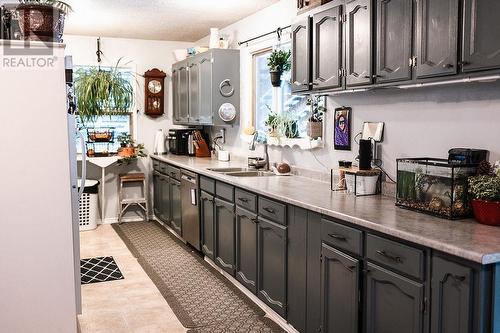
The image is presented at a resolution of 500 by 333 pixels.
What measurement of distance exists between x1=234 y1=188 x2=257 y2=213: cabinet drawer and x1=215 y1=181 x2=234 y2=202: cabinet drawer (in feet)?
0.32

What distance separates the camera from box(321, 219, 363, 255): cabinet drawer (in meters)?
2.46

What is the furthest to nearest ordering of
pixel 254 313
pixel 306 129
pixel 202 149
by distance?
pixel 202 149
pixel 306 129
pixel 254 313

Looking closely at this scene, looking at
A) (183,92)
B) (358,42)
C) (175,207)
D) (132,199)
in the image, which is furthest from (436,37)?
(132,199)

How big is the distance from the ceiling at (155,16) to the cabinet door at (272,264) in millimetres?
2315

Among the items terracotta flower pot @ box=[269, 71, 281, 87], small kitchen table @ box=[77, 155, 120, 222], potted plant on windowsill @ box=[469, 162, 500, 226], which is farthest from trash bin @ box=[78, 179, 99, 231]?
potted plant on windowsill @ box=[469, 162, 500, 226]

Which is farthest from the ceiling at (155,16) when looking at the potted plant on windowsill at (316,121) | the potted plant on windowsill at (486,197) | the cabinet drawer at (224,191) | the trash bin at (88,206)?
the potted plant on windowsill at (486,197)

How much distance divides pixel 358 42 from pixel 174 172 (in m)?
3.17

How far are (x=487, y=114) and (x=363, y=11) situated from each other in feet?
3.10

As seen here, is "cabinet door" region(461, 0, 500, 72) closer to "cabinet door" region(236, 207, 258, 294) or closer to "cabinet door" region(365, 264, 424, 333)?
"cabinet door" region(365, 264, 424, 333)

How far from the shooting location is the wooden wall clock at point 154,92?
6.78 meters

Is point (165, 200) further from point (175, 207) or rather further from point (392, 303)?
point (392, 303)

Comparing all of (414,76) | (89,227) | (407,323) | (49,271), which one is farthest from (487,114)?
(89,227)

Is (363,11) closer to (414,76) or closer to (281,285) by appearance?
(414,76)

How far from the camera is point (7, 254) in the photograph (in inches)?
108
